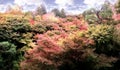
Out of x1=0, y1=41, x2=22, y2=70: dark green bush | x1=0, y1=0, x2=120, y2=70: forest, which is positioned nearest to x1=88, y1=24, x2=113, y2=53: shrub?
x1=0, y1=0, x2=120, y2=70: forest

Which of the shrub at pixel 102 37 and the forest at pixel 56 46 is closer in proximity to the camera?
the forest at pixel 56 46

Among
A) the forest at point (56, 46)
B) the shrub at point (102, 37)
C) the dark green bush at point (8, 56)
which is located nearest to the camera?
the forest at point (56, 46)

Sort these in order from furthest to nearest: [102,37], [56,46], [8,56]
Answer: [8,56] → [102,37] → [56,46]

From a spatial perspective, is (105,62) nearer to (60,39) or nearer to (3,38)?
(60,39)

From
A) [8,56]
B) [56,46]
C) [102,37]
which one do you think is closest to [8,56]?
[8,56]

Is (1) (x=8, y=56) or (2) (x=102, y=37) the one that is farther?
(1) (x=8, y=56)

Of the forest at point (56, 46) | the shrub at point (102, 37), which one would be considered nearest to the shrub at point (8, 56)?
the forest at point (56, 46)

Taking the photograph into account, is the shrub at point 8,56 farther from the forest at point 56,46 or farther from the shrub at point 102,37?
the shrub at point 102,37

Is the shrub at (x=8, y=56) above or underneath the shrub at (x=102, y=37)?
underneath

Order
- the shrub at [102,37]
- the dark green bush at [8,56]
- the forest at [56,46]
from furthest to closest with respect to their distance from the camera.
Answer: the dark green bush at [8,56] → the shrub at [102,37] → the forest at [56,46]

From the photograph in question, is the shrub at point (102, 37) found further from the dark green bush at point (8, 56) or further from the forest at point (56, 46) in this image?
the dark green bush at point (8, 56)

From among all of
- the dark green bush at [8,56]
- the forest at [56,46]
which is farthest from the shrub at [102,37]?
the dark green bush at [8,56]

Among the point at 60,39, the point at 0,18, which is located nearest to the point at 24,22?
the point at 0,18

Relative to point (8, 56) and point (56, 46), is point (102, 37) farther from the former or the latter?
point (8, 56)
